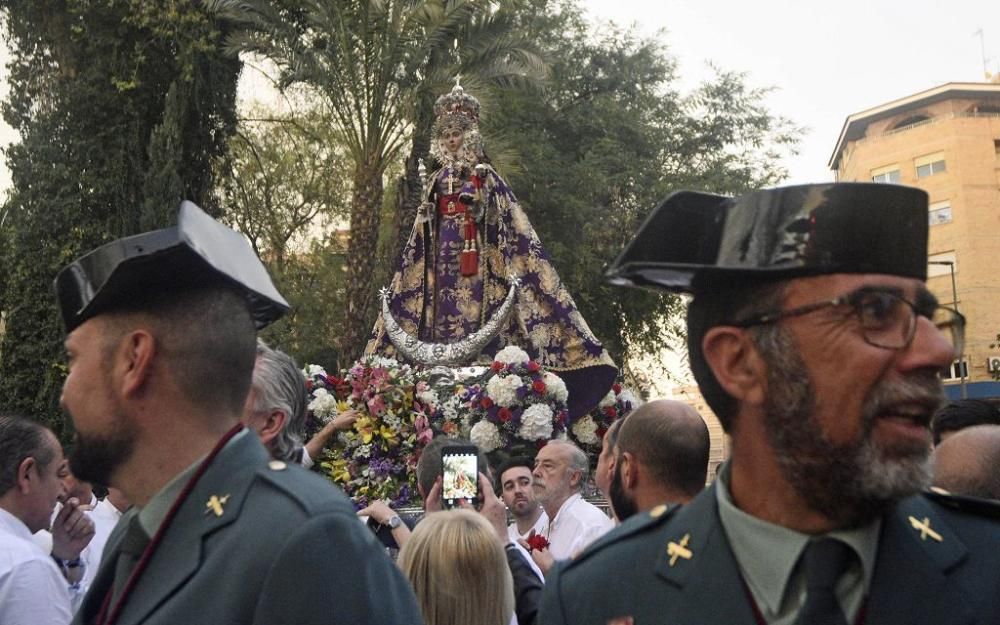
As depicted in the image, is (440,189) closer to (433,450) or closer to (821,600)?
(433,450)

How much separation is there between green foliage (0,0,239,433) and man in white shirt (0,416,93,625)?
1771cm

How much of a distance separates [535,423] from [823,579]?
6631 millimetres

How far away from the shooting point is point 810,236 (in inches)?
80.8

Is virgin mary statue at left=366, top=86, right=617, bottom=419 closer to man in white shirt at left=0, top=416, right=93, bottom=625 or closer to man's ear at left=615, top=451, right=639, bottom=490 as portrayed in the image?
man in white shirt at left=0, top=416, right=93, bottom=625

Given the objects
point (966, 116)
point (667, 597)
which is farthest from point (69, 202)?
point (966, 116)

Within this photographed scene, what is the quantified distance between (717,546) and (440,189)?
864cm

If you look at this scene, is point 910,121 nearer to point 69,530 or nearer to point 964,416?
point 964,416

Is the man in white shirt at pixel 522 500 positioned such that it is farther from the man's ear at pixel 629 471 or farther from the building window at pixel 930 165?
the building window at pixel 930 165

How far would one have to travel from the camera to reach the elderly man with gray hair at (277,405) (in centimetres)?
359

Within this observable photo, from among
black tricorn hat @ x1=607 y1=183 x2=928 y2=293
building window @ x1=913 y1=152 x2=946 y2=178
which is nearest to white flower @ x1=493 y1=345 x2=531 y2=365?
black tricorn hat @ x1=607 y1=183 x2=928 y2=293

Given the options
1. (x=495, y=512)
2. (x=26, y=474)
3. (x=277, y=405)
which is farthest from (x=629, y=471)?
(x=26, y=474)

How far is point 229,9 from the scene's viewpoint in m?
19.0

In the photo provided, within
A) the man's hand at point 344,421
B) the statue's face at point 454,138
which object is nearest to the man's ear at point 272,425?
the man's hand at point 344,421

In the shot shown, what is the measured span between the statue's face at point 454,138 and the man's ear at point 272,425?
23.3ft
